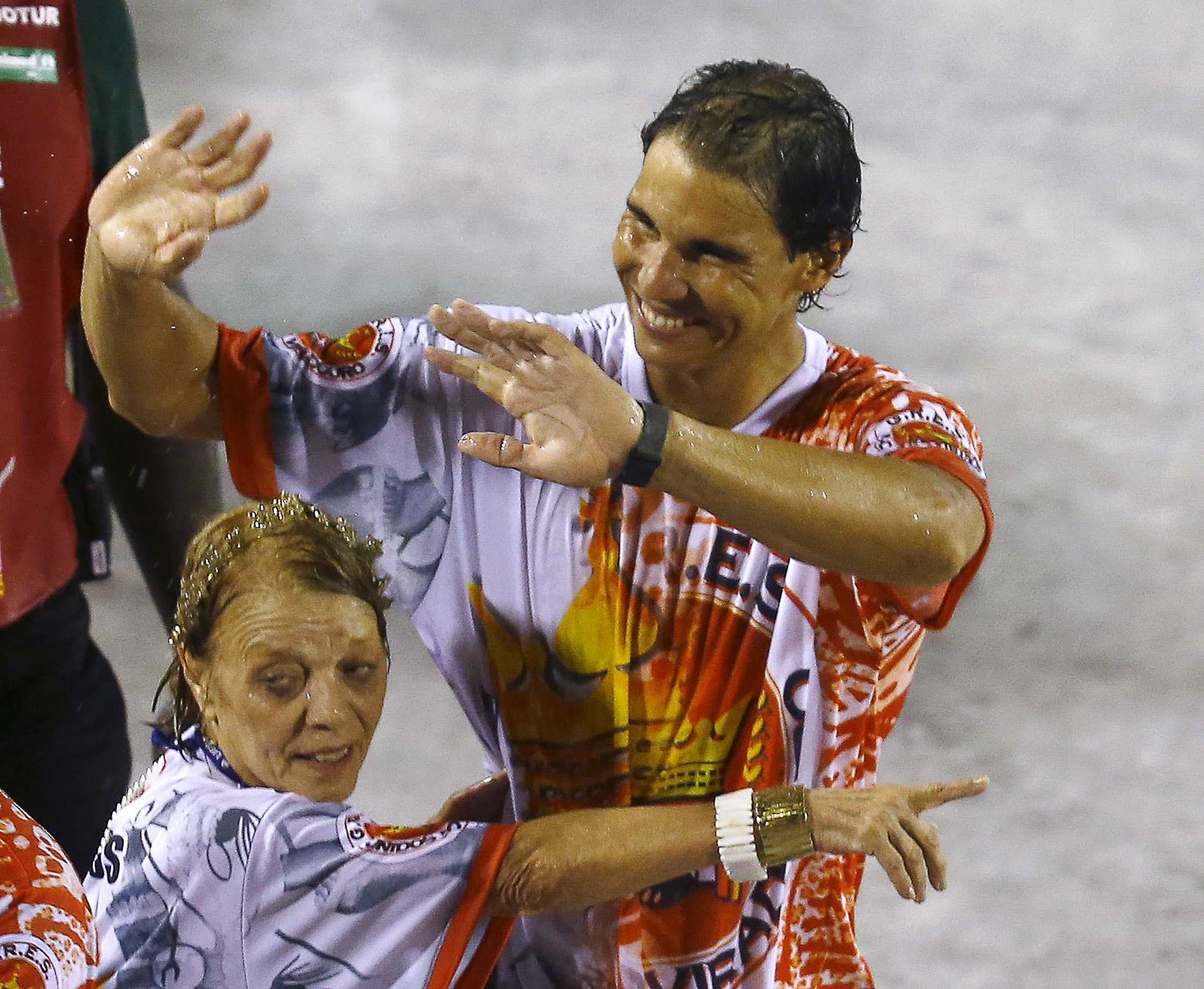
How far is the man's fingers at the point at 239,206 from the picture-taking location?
76cm

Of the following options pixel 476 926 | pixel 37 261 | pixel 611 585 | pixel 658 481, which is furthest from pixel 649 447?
pixel 37 261

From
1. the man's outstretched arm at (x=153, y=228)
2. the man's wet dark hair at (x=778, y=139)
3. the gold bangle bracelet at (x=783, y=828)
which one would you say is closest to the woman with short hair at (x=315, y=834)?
the gold bangle bracelet at (x=783, y=828)

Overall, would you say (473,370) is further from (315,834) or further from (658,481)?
(315,834)

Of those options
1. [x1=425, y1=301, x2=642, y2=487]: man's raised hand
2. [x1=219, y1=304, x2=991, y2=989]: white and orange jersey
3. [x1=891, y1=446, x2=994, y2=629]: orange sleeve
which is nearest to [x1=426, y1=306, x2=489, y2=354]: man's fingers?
[x1=425, y1=301, x2=642, y2=487]: man's raised hand

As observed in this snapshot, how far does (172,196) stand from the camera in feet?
2.55

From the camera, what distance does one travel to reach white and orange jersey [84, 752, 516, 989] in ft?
2.76

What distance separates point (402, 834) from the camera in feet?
2.86

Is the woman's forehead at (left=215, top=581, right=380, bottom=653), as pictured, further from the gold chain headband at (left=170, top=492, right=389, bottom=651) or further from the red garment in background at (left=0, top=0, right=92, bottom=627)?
the red garment in background at (left=0, top=0, right=92, bottom=627)

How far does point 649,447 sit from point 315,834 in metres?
0.24

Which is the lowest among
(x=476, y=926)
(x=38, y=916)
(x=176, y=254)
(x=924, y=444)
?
(x=476, y=926)

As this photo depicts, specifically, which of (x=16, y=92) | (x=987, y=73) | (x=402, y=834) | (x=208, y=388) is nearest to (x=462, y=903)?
(x=402, y=834)

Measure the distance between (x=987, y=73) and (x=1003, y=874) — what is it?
96 cm

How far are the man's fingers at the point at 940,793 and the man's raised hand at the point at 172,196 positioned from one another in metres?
0.40

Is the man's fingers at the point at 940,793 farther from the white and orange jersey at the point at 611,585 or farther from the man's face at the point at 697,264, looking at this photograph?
the man's face at the point at 697,264
